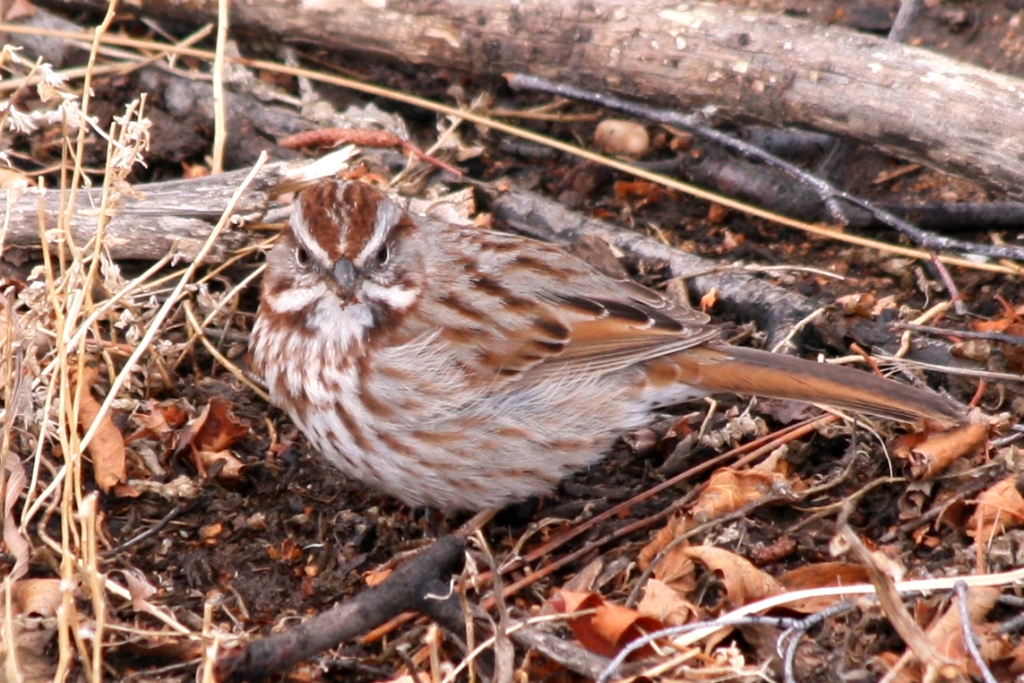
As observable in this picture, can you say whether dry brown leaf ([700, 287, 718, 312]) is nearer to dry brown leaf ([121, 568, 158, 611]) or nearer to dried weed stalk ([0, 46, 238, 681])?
dried weed stalk ([0, 46, 238, 681])

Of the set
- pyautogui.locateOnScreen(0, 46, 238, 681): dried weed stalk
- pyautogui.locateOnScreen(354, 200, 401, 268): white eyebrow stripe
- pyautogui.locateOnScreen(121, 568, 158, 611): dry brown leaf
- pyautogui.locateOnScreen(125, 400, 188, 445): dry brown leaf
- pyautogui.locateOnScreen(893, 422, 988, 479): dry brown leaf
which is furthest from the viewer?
pyautogui.locateOnScreen(125, 400, 188, 445): dry brown leaf

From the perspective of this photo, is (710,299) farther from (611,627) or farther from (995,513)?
(611,627)

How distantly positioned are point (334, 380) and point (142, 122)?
957mm

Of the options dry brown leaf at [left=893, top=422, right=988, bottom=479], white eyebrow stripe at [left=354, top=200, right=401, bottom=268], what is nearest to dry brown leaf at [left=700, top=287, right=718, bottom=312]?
dry brown leaf at [left=893, top=422, right=988, bottom=479]

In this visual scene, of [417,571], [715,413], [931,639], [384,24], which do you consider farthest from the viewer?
[384,24]

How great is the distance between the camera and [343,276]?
412 centimetres

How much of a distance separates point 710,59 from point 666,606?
2418 millimetres

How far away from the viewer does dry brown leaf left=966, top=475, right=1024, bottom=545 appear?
375cm

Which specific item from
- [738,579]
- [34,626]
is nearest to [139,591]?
[34,626]

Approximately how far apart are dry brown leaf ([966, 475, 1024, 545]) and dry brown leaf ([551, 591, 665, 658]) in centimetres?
96

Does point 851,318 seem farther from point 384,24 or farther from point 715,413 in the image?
point 384,24

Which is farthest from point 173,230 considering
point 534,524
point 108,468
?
point 534,524

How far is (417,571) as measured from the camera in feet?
11.9

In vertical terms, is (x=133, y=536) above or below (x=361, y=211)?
below
